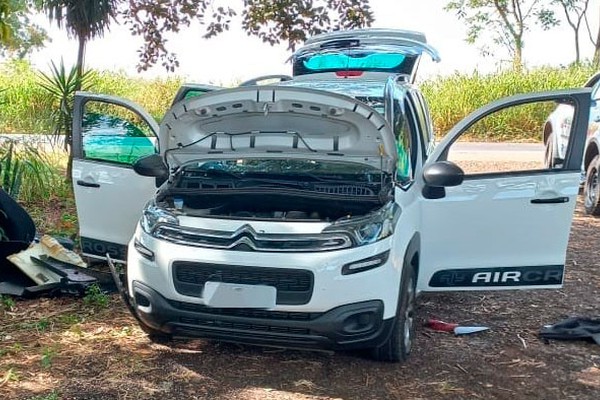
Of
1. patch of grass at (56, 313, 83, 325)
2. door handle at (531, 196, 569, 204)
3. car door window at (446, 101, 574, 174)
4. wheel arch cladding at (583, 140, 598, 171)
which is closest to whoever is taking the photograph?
door handle at (531, 196, 569, 204)

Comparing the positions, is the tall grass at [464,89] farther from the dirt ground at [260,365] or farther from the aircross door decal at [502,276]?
the aircross door decal at [502,276]

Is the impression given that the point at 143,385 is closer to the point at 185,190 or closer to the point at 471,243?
the point at 185,190

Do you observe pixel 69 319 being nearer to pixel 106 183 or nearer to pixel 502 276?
pixel 106 183

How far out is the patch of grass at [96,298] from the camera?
5109mm

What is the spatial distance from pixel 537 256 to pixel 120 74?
1699 cm

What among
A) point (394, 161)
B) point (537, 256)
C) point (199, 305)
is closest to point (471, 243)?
point (537, 256)

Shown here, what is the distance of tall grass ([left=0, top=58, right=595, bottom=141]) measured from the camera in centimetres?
1734

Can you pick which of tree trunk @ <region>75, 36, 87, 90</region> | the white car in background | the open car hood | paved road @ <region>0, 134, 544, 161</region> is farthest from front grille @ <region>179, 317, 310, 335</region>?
paved road @ <region>0, 134, 544, 161</region>

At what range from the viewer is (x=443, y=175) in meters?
4.13

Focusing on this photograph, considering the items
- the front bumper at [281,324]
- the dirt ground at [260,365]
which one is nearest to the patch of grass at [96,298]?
the dirt ground at [260,365]

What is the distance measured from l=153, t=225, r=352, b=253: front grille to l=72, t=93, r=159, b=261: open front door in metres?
1.23

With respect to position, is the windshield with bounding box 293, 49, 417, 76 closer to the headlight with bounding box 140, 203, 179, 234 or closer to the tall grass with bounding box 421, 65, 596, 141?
the headlight with bounding box 140, 203, 179, 234

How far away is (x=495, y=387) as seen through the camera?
3.90 meters

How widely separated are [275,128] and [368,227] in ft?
3.24
